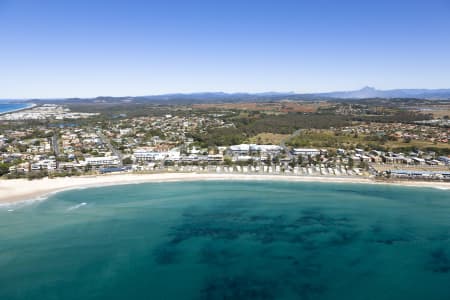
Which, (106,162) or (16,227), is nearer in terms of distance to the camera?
(16,227)

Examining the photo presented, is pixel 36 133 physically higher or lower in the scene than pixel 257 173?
higher

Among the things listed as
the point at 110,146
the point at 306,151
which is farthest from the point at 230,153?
the point at 110,146

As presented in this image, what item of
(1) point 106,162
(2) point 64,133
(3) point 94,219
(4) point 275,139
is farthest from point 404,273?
(2) point 64,133

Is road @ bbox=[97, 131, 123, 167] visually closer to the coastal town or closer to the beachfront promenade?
the coastal town

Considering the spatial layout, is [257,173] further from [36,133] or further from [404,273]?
[36,133]

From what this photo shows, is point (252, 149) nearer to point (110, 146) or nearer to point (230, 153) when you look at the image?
point (230, 153)

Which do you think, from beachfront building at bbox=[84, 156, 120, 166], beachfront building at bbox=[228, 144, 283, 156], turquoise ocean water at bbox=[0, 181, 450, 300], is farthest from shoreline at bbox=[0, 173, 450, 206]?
beachfront building at bbox=[228, 144, 283, 156]
